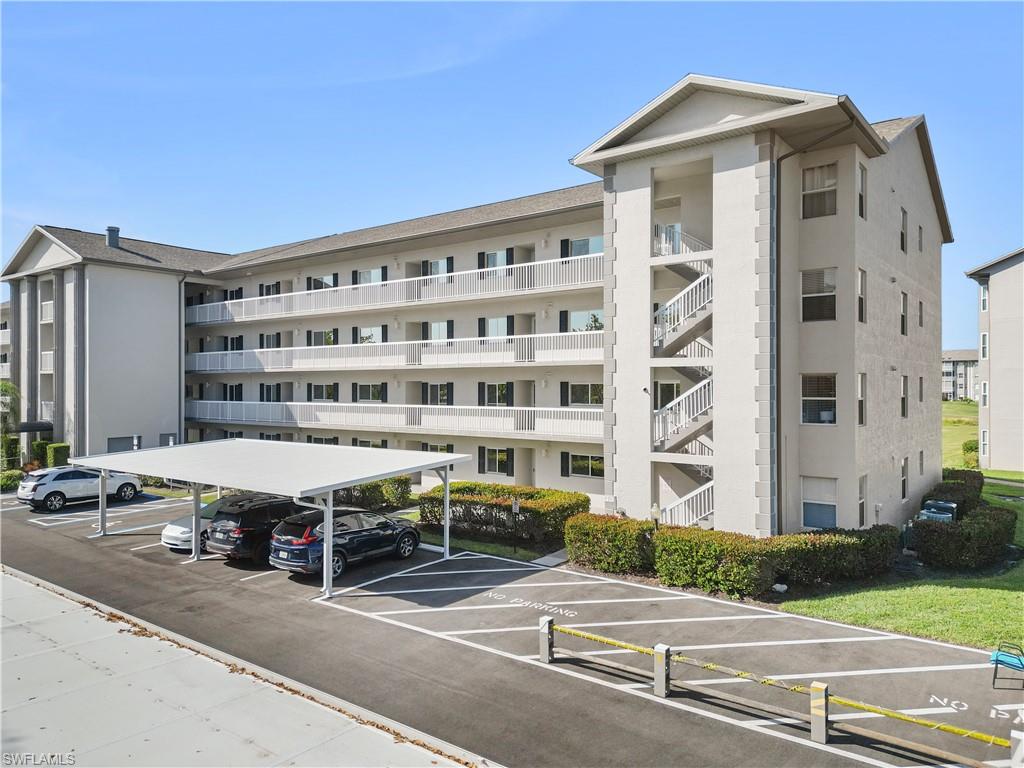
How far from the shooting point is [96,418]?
1276 inches

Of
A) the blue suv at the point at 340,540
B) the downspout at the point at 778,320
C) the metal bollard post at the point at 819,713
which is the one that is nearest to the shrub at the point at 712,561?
the downspout at the point at 778,320

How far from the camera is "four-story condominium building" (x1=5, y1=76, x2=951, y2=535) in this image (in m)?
17.2

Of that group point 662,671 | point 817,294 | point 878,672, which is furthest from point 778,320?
point 662,671

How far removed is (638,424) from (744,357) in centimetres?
358

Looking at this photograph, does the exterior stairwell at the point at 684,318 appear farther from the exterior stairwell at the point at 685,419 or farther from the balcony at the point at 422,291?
the balcony at the point at 422,291

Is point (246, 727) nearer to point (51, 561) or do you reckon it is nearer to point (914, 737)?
point (914, 737)

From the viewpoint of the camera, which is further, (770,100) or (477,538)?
(477,538)

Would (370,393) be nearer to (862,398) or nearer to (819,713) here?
(862,398)

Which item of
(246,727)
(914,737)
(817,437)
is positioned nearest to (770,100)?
(817,437)

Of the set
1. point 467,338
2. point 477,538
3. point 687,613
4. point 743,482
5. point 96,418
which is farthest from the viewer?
point 96,418

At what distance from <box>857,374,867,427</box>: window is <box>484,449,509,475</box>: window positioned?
13251 millimetres

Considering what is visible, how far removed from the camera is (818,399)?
59.4 ft

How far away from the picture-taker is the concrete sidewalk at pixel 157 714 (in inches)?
342

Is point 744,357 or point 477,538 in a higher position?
point 744,357
